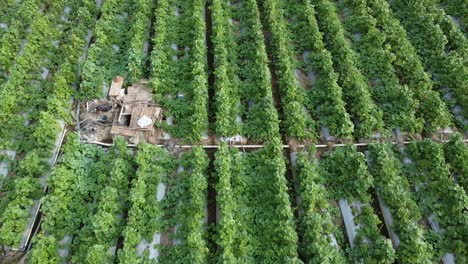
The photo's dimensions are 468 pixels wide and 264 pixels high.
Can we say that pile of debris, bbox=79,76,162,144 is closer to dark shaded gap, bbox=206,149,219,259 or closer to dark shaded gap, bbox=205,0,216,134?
dark shaded gap, bbox=205,0,216,134

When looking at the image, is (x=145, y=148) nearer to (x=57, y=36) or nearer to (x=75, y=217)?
(x=75, y=217)

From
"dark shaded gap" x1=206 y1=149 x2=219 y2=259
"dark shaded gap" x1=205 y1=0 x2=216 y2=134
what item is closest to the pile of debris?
"dark shaded gap" x1=205 y1=0 x2=216 y2=134

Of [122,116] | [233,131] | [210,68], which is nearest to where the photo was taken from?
[233,131]

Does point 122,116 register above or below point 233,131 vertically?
above

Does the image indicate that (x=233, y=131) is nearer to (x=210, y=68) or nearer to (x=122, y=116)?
(x=210, y=68)

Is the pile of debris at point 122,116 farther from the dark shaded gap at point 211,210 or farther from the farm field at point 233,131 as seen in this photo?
the dark shaded gap at point 211,210

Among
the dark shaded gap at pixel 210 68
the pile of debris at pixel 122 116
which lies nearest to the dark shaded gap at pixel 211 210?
the dark shaded gap at pixel 210 68

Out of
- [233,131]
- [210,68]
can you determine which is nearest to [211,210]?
[233,131]

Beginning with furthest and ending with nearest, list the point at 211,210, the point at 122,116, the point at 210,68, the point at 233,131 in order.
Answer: the point at 210,68 < the point at 122,116 < the point at 233,131 < the point at 211,210
